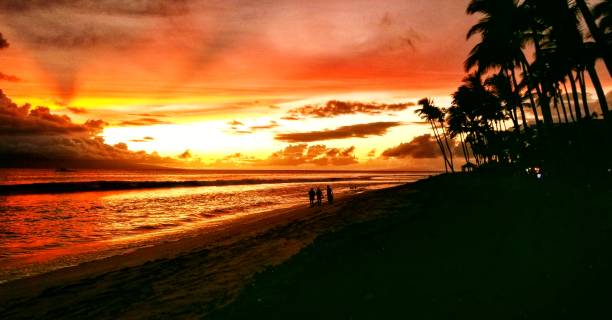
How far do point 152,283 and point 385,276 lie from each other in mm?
7638

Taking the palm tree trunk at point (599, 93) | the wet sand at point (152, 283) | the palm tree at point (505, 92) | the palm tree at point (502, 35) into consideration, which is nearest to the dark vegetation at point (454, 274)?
the wet sand at point (152, 283)

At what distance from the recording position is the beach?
6.47 metres

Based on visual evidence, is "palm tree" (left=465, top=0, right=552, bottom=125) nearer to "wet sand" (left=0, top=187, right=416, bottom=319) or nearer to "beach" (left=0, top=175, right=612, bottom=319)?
"beach" (left=0, top=175, right=612, bottom=319)

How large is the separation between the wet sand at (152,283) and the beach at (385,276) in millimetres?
50

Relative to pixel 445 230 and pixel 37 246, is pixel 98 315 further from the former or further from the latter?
pixel 37 246

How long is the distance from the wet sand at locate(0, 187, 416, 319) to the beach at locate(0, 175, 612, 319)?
0.05 m

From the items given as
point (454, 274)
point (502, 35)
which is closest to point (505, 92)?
point (502, 35)

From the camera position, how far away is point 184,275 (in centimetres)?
1170

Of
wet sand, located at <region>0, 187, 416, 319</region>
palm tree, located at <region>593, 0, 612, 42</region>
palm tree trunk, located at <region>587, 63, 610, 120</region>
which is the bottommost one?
wet sand, located at <region>0, 187, 416, 319</region>

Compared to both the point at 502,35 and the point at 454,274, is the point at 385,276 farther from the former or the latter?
the point at 502,35

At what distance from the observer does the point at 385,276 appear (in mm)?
7980

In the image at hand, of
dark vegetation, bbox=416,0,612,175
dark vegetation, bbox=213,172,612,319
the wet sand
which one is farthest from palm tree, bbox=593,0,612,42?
the wet sand

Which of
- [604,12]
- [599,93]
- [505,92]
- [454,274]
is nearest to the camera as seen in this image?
[454,274]

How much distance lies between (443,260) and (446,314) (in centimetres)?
279
